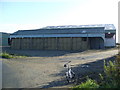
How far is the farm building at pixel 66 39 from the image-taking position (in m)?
38.2

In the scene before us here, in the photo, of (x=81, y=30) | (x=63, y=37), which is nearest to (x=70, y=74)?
(x=63, y=37)

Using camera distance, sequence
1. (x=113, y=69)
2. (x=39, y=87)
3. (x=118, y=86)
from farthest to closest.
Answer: (x=39, y=87), (x=113, y=69), (x=118, y=86)

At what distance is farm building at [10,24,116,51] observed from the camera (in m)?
38.2

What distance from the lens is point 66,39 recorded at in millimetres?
38969

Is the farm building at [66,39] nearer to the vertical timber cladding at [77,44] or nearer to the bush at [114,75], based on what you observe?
the vertical timber cladding at [77,44]

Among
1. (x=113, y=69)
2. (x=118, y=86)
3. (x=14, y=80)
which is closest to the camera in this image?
(x=118, y=86)

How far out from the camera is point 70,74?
24.7 ft

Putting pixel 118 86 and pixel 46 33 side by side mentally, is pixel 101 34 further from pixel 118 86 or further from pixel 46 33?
pixel 118 86

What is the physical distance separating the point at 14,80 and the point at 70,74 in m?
2.84

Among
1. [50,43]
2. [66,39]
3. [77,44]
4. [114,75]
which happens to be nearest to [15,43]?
[50,43]

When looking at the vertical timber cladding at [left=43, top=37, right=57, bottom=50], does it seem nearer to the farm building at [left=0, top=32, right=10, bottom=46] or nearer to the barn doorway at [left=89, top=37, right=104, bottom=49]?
the barn doorway at [left=89, top=37, right=104, bottom=49]

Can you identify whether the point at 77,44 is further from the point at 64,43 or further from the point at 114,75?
the point at 114,75

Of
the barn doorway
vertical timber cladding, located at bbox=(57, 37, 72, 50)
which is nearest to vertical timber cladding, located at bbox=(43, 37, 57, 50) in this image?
vertical timber cladding, located at bbox=(57, 37, 72, 50)

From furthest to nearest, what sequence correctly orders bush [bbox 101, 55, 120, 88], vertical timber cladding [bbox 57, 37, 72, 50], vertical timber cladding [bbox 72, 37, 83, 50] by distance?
vertical timber cladding [bbox 57, 37, 72, 50], vertical timber cladding [bbox 72, 37, 83, 50], bush [bbox 101, 55, 120, 88]
